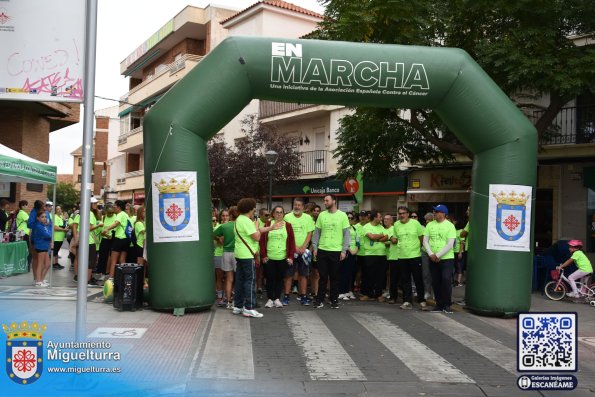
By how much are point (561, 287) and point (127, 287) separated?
904 centimetres

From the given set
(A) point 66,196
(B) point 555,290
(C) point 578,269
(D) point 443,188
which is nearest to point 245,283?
(B) point 555,290

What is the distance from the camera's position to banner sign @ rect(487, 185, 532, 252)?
9.74 metres

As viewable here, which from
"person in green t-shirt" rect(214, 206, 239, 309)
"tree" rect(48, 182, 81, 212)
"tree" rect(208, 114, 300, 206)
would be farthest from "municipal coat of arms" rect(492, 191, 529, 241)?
"tree" rect(48, 182, 81, 212)

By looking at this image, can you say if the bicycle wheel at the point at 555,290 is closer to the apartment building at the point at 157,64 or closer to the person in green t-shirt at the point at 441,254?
the person in green t-shirt at the point at 441,254

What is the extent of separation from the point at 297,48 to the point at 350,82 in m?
1.02

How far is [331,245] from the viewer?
1028cm

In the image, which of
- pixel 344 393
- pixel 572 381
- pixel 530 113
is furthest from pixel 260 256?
pixel 530 113

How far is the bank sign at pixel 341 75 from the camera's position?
30.9 ft

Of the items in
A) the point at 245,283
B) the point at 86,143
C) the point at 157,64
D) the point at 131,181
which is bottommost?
the point at 245,283

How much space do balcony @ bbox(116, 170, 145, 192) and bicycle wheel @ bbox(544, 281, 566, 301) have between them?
29.9 m

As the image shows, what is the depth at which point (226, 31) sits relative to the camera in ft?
111

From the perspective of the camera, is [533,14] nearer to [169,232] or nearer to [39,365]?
[169,232]

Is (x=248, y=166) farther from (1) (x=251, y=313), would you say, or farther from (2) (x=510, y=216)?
(2) (x=510, y=216)

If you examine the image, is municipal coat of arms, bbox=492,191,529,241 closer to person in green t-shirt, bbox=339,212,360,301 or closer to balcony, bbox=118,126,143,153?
person in green t-shirt, bbox=339,212,360,301
